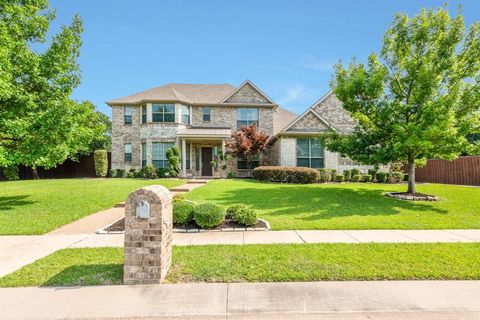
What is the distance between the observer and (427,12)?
39.4 ft

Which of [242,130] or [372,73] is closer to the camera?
[372,73]

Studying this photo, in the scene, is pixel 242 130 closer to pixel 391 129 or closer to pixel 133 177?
pixel 133 177

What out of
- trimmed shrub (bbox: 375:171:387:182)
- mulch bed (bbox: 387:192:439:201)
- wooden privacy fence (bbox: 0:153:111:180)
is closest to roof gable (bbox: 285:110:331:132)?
trimmed shrub (bbox: 375:171:387:182)

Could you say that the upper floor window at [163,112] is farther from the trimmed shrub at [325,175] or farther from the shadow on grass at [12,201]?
the trimmed shrub at [325,175]

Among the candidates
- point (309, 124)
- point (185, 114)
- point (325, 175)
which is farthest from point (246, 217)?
point (185, 114)

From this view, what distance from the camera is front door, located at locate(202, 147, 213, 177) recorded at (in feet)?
77.9

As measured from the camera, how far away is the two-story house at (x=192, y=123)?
22.4 metres

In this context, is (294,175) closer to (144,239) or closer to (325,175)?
(325,175)

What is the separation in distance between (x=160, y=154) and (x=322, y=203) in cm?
1569

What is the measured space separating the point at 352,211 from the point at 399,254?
4432 mm

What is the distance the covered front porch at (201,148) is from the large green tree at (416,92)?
11127 mm

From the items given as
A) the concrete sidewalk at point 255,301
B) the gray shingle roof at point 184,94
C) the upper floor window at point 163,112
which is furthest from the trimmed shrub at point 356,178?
the concrete sidewalk at point 255,301

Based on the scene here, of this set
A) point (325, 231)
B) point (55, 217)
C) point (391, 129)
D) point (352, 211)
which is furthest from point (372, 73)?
point (55, 217)

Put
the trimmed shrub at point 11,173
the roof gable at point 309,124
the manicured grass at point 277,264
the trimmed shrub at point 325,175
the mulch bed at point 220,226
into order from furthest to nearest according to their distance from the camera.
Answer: the trimmed shrub at point 11,173, the roof gable at point 309,124, the trimmed shrub at point 325,175, the mulch bed at point 220,226, the manicured grass at point 277,264
